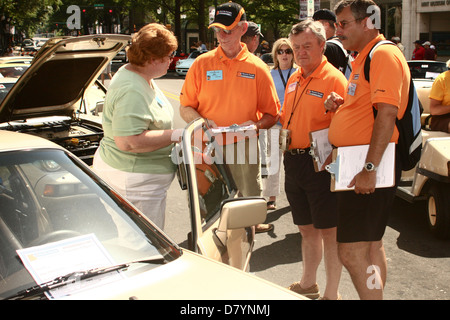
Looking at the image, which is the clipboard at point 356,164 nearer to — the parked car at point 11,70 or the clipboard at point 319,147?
the clipboard at point 319,147

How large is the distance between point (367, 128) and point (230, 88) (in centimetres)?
140

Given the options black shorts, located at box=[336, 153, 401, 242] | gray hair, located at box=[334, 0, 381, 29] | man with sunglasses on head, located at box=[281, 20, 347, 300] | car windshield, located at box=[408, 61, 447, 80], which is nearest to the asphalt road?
man with sunglasses on head, located at box=[281, 20, 347, 300]

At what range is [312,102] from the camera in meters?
3.99

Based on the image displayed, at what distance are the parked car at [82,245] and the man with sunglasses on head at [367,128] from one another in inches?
31.5

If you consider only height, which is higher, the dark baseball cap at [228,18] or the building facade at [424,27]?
the building facade at [424,27]

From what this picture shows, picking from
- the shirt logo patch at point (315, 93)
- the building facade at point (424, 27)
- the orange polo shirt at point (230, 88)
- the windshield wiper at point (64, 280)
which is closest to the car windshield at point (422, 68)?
the orange polo shirt at point (230, 88)

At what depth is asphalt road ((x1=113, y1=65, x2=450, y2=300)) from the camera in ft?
14.8

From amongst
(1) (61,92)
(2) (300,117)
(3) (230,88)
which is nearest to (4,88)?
(1) (61,92)

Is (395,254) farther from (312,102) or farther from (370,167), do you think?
(370,167)

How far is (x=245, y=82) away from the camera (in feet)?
14.5

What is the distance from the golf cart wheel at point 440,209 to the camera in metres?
5.27
